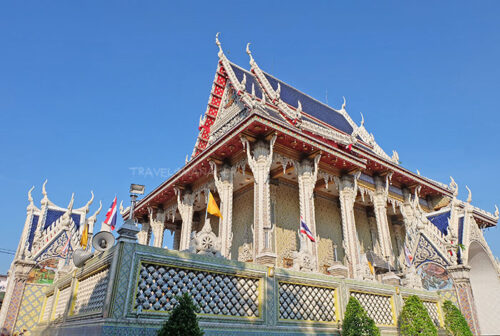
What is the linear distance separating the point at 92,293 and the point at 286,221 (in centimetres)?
1075

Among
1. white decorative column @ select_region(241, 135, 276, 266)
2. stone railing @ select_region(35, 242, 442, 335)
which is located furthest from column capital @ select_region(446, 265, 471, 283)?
white decorative column @ select_region(241, 135, 276, 266)

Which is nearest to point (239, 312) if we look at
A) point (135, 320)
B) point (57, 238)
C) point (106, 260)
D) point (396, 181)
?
point (135, 320)

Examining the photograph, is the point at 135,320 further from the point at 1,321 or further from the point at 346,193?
the point at 346,193

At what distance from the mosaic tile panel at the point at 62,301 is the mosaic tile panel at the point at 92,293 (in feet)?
3.16

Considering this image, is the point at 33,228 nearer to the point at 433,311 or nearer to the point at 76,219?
the point at 76,219

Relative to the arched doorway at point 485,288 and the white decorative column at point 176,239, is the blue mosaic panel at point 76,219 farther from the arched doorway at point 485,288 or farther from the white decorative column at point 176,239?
the arched doorway at point 485,288

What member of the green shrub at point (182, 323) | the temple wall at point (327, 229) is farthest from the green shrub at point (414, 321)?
the temple wall at point (327, 229)

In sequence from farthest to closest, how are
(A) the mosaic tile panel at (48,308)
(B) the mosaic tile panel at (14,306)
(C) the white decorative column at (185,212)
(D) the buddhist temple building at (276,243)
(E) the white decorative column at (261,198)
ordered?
(C) the white decorative column at (185,212), (E) the white decorative column at (261,198), (B) the mosaic tile panel at (14,306), (A) the mosaic tile panel at (48,308), (D) the buddhist temple building at (276,243)

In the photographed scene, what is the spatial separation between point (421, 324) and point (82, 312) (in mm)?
6320

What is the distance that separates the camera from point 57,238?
1323 cm

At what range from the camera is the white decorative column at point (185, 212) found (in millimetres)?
16000

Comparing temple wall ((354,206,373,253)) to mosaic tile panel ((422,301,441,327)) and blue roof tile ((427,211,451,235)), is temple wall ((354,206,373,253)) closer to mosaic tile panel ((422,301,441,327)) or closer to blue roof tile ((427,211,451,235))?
blue roof tile ((427,211,451,235))

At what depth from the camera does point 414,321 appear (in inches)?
286

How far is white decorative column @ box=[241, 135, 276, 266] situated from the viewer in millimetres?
10930
